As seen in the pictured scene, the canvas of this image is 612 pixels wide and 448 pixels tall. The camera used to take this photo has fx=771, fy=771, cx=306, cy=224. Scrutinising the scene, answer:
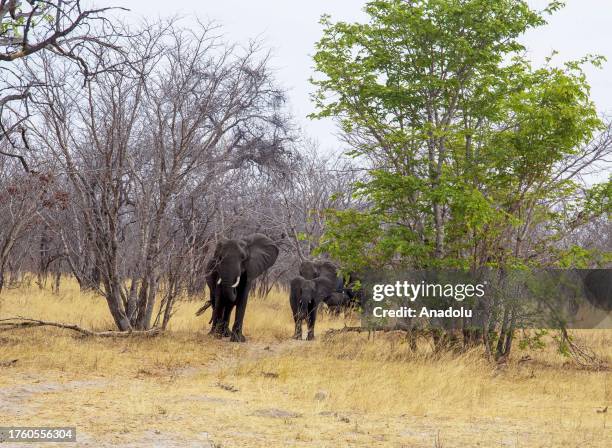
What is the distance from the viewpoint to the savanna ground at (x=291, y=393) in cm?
734

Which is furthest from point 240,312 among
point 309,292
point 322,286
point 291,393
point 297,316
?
point 291,393

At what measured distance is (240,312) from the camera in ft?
50.6

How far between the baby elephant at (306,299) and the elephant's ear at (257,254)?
1330mm

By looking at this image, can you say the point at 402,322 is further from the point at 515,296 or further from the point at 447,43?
the point at 447,43

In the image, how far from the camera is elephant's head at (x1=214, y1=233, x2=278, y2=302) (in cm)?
1527

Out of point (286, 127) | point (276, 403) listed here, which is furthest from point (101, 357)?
point (286, 127)

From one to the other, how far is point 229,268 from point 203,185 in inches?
68.1

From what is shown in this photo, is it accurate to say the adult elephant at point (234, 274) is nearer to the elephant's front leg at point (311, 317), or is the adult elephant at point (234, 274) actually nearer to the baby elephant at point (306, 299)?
the baby elephant at point (306, 299)

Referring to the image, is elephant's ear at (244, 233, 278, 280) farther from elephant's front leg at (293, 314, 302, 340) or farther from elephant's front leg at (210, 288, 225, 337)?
elephant's front leg at (293, 314, 302, 340)

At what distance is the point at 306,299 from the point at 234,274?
8.17 ft

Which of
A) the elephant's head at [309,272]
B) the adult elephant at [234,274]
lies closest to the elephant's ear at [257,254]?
the adult elephant at [234,274]

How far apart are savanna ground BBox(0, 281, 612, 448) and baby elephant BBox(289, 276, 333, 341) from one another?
1.32m

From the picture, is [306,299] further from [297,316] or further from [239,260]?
[239,260]

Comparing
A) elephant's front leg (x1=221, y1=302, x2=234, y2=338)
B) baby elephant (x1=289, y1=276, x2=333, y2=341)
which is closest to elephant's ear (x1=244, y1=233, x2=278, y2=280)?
elephant's front leg (x1=221, y1=302, x2=234, y2=338)
